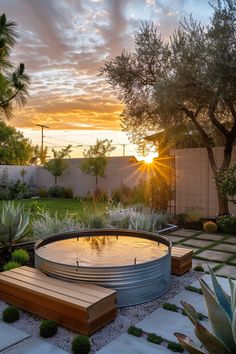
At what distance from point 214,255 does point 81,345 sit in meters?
3.58

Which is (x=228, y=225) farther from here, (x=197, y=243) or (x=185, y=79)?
(x=185, y=79)

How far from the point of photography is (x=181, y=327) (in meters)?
2.99

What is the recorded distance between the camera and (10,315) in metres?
3.09

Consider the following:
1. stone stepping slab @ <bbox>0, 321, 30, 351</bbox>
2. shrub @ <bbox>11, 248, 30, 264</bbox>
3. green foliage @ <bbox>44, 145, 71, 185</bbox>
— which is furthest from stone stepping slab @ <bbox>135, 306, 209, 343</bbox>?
green foliage @ <bbox>44, 145, 71, 185</bbox>

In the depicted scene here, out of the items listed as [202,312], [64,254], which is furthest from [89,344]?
[64,254]

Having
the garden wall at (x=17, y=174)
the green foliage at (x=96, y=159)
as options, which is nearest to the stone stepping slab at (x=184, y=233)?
the green foliage at (x=96, y=159)

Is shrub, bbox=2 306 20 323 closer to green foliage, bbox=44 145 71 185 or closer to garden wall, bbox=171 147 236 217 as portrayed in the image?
garden wall, bbox=171 147 236 217

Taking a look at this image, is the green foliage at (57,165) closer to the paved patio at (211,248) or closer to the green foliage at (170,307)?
the paved patio at (211,248)

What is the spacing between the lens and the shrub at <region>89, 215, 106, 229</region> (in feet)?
21.1

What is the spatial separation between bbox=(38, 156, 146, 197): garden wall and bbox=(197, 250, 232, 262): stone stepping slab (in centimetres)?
844

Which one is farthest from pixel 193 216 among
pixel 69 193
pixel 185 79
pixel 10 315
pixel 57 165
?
pixel 57 165

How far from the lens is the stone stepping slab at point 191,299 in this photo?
344 centimetres

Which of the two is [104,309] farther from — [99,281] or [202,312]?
[202,312]

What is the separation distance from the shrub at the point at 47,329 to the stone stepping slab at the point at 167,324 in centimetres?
78
